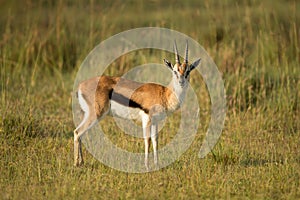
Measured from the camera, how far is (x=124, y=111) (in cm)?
609

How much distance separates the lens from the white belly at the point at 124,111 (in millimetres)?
6078

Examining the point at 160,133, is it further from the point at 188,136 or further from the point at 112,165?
the point at 112,165

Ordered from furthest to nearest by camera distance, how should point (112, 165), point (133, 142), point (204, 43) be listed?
point (204, 43)
point (133, 142)
point (112, 165)

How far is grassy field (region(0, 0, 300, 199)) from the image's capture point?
507 centimetres

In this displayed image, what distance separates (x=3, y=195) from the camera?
4.80m

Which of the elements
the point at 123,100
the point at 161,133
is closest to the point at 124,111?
the point at 123,100

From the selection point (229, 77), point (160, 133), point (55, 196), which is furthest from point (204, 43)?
point (55, 196)

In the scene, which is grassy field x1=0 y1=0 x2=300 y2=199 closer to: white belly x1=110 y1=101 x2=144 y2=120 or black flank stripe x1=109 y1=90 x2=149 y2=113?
white belly x1=110 y1=101 x2=144 y2=120

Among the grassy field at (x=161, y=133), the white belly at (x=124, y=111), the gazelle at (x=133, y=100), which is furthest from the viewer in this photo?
the white belly at (x=124, y=111)

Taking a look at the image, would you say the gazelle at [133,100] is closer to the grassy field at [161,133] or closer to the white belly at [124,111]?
the white belly at [124,111]

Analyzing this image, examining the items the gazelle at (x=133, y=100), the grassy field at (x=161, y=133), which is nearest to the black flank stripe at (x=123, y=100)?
the gazelle at (x=133, y=100)

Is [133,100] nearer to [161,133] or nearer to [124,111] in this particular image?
[124,111]

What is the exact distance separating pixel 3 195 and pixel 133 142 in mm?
2140

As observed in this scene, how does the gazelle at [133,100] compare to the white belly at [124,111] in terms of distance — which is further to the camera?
the white belly at [124,111]
